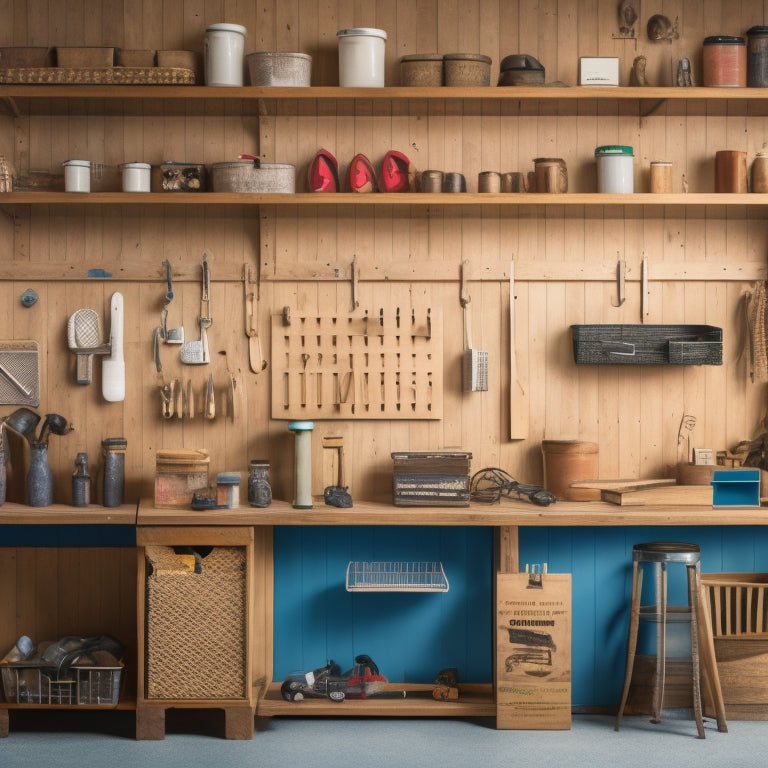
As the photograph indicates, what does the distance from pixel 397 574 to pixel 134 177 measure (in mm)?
2072

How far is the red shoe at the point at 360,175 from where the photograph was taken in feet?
15.1

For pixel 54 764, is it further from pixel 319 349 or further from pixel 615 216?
pixel 615 216

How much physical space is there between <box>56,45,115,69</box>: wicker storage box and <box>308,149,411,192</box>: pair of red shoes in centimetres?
97

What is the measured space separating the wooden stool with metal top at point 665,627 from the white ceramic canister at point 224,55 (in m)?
2.63

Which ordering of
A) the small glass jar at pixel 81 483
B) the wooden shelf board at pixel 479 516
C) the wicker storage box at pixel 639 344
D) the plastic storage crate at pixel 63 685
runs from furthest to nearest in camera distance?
the wicker storage box at pixel 639 344 → the small glass jar at pixel 81 483 → the plastic storage crate at pixel 63 685 → the wooden shelf board at pixel 479 516

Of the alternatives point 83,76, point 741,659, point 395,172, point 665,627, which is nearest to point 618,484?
point 665,627

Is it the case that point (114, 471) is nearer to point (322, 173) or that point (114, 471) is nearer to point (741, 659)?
point (322, 173)

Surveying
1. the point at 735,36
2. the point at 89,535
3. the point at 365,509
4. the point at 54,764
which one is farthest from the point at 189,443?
the point at 735,36

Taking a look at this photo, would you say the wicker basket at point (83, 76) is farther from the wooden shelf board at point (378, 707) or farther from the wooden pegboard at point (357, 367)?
the wooden shelf board at point (378, 707)

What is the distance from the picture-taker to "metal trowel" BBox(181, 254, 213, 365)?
4.74 metres

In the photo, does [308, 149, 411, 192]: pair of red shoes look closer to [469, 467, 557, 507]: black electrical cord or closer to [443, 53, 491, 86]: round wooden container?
[443, 53, 491, 86]: round wooden container

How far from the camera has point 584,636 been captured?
4.76 meters

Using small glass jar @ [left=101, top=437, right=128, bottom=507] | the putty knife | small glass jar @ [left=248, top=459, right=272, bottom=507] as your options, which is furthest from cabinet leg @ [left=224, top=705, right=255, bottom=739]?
the putty knife

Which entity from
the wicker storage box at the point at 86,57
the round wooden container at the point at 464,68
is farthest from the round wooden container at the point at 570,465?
the wicker storage box at the point at 86,57
